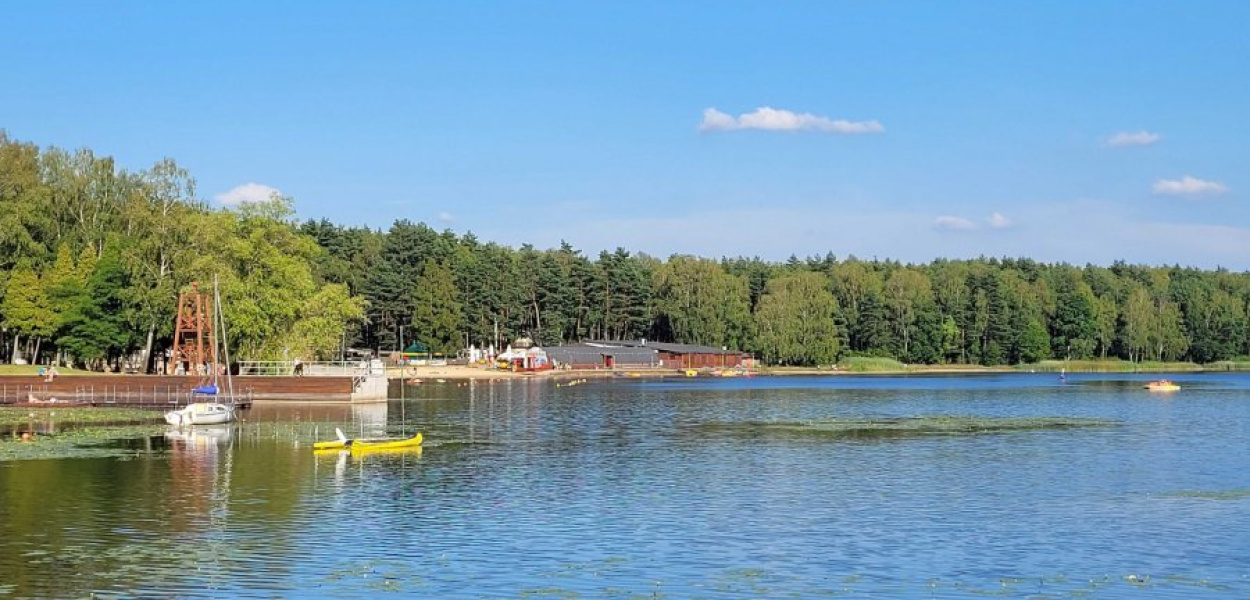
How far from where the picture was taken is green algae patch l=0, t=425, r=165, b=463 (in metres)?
61.7

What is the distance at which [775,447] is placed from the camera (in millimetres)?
72062

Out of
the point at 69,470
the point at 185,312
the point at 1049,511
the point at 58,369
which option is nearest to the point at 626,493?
the point at 1049,511

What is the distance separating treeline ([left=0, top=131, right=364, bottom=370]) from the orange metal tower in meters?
2.00

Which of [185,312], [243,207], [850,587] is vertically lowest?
[850,587]

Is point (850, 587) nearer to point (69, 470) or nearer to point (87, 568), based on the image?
point (87, 568)

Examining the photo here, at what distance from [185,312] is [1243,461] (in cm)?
8181

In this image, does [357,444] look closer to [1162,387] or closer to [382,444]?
[382,444]

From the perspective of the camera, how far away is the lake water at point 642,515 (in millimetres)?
33812

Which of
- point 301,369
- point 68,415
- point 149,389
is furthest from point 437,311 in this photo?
point 68,415

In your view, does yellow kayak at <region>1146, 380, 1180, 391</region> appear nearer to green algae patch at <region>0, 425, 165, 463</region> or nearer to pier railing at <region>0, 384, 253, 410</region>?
pier railing at <region>0, 384, 253, 410</region>

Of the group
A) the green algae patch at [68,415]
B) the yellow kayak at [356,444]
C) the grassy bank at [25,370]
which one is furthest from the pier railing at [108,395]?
the yellow kayak at [356,444]

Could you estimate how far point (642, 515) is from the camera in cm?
4566

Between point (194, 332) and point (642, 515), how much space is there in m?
76.5

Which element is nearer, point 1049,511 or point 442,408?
point 1049,511
